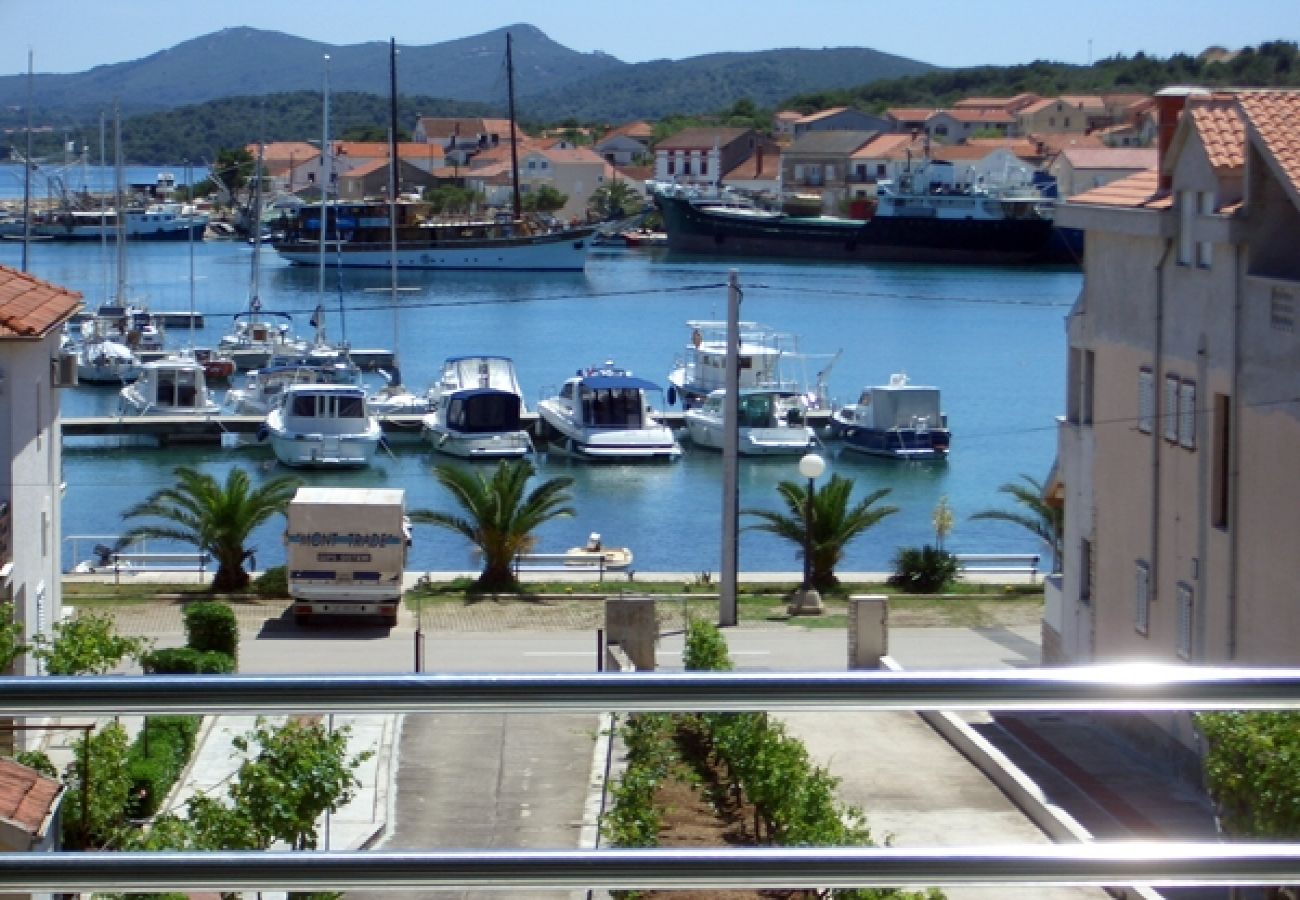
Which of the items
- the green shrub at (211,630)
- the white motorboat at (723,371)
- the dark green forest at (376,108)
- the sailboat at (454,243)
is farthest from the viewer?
the dark green forest at (376,108)

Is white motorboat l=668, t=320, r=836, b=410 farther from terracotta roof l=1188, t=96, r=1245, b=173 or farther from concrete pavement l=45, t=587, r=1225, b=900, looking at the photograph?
terracotta roof l=1188, t=96, r=1245, b=173

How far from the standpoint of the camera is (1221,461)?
43.3ft

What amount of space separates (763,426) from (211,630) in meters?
24.4

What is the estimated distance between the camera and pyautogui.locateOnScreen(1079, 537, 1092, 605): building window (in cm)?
1566

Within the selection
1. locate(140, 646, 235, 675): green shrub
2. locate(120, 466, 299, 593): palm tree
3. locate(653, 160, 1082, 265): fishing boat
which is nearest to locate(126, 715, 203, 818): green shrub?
locate(140, 646, 235, 675): green shrub

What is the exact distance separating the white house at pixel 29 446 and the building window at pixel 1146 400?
308 inches

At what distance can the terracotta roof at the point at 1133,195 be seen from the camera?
46.7 ft

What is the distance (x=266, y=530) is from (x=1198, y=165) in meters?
17.9

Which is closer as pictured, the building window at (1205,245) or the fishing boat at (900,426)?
the building window at (1205,245)

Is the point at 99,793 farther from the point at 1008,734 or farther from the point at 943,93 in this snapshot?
the point at 943,93

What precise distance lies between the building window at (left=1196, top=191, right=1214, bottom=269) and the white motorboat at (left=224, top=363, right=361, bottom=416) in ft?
98.1

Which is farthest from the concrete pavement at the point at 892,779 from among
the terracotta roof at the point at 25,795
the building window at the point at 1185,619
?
the terracotta roof at the point at 25,795

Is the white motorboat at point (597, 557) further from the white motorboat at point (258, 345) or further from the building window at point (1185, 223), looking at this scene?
the white motorboat at point (258, 345)

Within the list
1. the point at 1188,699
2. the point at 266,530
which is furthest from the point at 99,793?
the point at 266,530
